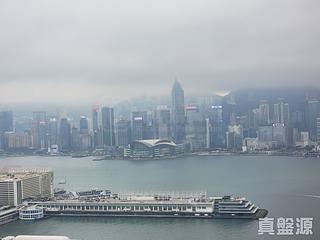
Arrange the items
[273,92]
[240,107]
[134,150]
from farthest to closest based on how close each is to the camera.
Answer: [134,150] < [240,107] < [273,92]

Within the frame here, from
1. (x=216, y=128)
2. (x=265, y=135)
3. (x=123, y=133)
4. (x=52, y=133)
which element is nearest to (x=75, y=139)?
(x=52, y=133)

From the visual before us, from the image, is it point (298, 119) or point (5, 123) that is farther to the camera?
point (5, 123)

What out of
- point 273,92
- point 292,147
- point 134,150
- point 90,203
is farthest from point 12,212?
point 134,150

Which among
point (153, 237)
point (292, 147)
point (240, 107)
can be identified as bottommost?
point (153, 237)

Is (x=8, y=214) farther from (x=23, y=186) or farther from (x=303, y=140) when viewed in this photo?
(x=303, y=140)

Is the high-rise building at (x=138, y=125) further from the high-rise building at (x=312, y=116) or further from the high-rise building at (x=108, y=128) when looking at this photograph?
the high-rise building at (x=312, y=116)

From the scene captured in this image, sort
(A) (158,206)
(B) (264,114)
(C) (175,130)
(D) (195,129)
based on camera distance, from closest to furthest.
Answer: (A) (158,206) < (B) (264,114) < (D) (195,129) < (C) (175,130)

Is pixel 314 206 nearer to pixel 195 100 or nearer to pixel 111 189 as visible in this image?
pixel 111 189
